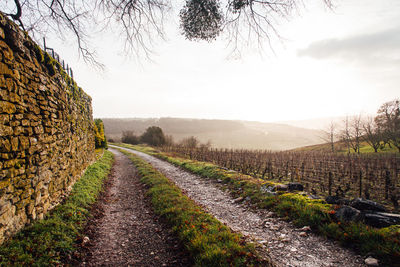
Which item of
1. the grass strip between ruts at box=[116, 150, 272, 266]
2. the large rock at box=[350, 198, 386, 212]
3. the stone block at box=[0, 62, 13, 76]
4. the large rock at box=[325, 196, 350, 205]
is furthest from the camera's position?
the large rock at box=[325, 196, 350, 205]

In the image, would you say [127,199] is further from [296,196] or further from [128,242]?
[296,196]

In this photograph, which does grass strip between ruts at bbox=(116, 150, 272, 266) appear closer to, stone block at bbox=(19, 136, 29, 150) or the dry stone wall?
the dry stone wall

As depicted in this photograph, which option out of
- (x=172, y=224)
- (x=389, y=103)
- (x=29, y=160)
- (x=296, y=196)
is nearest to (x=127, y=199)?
(x=172, y=224)

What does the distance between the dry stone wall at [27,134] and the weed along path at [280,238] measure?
438 cm

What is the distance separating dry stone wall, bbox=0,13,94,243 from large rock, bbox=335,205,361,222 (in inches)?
258

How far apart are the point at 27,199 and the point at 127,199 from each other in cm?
337

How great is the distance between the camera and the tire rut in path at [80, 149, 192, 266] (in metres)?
3.36

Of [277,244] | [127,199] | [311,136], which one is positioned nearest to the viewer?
[277,244]

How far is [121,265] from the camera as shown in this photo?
324 centimetres

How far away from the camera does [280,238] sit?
12.8ft

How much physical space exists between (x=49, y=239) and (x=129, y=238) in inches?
58.4

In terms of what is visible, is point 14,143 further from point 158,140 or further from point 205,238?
point 158,140

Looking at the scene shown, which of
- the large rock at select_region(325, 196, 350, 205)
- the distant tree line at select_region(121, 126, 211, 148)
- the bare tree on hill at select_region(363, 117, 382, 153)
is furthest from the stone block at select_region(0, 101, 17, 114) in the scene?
the bare tree on hill at select_region(363, 117, 382, 153)

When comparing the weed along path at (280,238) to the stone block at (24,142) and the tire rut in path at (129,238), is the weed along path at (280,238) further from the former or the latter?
the stone block at (24,142)
